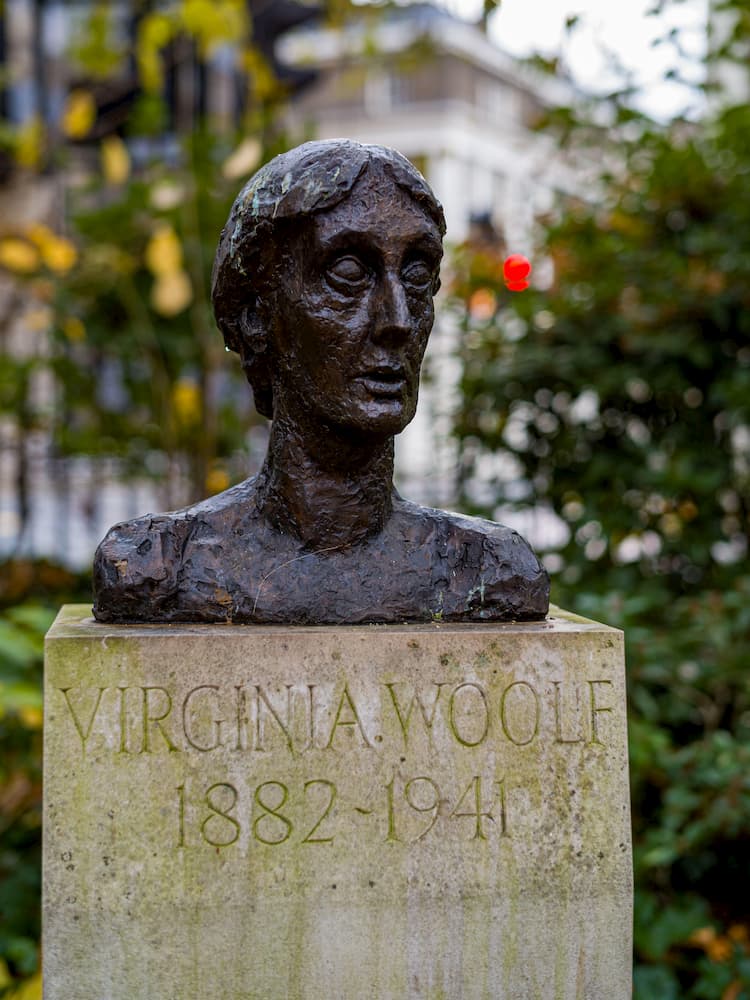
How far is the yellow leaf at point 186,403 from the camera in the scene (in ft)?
21.5

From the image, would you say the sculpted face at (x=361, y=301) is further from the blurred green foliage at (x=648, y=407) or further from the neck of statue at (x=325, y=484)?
the blurred green foliage at (x=648, y=407)

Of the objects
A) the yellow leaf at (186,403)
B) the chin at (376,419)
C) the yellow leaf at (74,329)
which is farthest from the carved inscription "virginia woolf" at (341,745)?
the yellow leaf at (74,329)

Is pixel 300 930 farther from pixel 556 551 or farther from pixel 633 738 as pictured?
pixel 556 551

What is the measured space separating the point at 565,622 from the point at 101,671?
1201 mm

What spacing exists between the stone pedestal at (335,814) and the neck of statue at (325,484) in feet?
1.06

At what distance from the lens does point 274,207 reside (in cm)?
279

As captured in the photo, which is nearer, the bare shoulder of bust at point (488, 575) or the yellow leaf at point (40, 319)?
the bare shoulder of bust at point (488, 575)

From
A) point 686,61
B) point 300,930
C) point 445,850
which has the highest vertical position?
point 686,61

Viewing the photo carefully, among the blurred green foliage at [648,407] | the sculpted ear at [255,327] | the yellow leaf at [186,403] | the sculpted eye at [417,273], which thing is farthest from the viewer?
the yellow leaf at [186,403]

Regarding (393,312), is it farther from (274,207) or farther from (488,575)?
(488,575)

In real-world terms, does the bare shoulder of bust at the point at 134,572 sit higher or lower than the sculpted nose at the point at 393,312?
lower

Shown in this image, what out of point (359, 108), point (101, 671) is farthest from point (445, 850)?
point (359, 108)

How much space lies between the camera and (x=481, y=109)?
3441 centimetres

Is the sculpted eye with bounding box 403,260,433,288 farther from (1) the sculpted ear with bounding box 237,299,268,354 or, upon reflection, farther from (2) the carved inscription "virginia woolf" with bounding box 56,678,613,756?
(2) the carved inscription "virginia woolf" with bounding box 56,678,613,756
